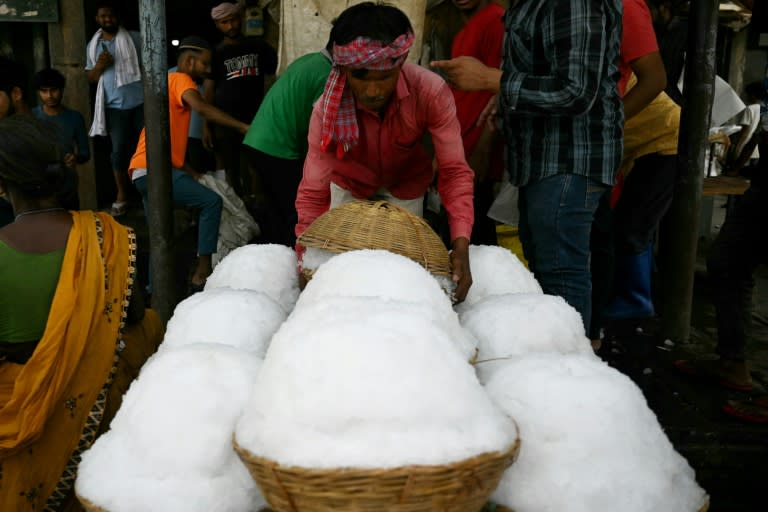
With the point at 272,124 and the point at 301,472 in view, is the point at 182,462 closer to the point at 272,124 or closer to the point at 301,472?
the point at 301,472

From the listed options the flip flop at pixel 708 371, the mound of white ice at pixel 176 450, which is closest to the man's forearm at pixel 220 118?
the flip flop at pixel 708 371

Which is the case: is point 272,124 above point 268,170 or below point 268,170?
above

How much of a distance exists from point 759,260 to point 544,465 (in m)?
2.33

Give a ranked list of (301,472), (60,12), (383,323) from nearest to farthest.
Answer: (301,472) < (383,323) < (60,12)

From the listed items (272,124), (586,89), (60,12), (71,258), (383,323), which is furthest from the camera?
(60,12)

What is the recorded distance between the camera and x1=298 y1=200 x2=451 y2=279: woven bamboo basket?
193cm

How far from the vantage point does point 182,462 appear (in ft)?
4.15

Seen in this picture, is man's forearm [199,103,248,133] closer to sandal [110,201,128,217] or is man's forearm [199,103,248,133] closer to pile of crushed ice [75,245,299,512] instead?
sandal [110,201,128,217]

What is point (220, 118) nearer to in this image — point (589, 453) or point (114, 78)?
point (114, 78)

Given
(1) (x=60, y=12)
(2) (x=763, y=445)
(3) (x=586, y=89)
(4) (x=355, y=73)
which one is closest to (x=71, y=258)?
(4) (x=355, y=73)

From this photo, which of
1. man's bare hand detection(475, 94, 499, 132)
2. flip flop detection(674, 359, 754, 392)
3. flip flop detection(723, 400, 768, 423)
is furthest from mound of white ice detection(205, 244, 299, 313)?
flip flop detection(674, 359, 754, 392)

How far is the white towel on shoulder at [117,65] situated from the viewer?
19.9 ft

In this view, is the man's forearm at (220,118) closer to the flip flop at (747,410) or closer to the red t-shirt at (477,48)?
the red t-shirt at (477,48)

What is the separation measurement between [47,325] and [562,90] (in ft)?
6.19
